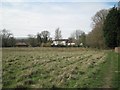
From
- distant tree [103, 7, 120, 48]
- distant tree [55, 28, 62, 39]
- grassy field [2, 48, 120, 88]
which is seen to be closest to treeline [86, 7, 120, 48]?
distant tree [103, 7, 120, 48]

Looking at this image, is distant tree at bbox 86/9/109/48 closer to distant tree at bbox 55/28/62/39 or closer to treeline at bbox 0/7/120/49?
treeline at bbox 0/7/120/49

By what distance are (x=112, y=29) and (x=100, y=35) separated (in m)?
8.83

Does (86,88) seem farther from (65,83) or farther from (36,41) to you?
(36,41)

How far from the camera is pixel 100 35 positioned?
203 ft

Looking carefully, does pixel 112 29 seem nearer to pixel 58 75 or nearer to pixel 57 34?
pixel 57 34

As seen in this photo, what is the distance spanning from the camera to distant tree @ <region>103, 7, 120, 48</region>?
52.3 m

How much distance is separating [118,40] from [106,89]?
141 ft

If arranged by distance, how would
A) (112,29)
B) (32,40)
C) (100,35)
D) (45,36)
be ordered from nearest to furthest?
(112,29), (100,35), (32,40), (45,36)

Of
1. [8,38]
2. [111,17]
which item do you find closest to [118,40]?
[111,17]

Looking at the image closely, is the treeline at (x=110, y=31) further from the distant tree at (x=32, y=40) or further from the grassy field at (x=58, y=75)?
the grassy field at (x=58, y=75)

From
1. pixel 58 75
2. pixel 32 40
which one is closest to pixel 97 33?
pixel 32 40

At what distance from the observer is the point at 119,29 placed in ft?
166

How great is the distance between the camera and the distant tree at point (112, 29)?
52.3 meters

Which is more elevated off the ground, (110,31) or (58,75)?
(110,31)
